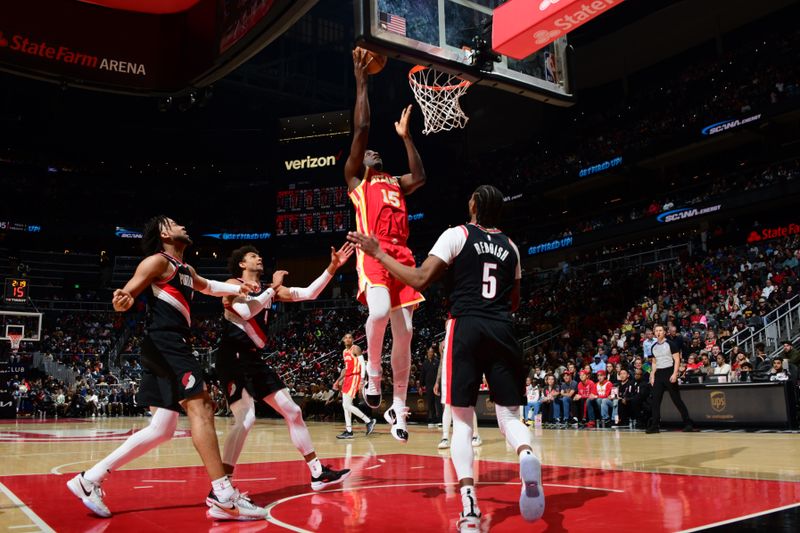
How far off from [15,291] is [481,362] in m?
26.6

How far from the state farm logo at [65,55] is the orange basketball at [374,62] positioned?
80.8 inches

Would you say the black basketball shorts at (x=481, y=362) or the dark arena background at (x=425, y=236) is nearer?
the black basketball shorts at (x=481, y=362)

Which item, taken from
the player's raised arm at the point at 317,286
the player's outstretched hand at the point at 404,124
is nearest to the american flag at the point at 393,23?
the player's outstretched hand at the point at 404,124

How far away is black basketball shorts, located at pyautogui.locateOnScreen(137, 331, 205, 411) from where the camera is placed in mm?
4453

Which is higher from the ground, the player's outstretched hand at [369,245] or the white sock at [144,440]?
the player's outstretched hand at [369,245]

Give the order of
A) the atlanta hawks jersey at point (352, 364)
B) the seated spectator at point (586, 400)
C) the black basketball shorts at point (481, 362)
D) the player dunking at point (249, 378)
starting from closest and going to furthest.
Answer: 1. the black basketball shorts at point (481, 362)
2. the player dunking at point (249, 378)
3. the atlanta hawks jersey at point (352, 364)
4. the seated spectator at point (586, 400)

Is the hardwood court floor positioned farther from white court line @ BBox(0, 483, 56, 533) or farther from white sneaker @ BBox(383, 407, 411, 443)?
white sneaker @ BBox(383, 407, 411, 443)

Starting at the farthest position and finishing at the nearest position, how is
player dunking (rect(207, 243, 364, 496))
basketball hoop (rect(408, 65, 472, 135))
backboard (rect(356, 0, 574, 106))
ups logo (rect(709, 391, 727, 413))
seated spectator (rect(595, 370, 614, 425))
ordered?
seated spectator (rect(595, 370, 614, 425)), ups logo (rect(709, 391, 727, 413)), basketball hoop (rect(408, 65, 472, 135)), backboard (rect(356, 0, 574, 106)), player dunking (rect(207, 243, 364, 496))

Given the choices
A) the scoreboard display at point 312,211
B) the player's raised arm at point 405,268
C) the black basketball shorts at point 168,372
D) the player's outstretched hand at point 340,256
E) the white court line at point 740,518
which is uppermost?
the scoreboard display at point 312,211

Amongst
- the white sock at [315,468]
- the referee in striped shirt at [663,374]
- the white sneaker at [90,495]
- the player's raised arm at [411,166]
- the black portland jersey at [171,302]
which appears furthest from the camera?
the referee in striped shirt at [663,374]

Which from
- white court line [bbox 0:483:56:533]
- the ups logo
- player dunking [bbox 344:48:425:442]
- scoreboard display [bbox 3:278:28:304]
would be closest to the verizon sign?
player dunking [bbox 344:48:425:442]

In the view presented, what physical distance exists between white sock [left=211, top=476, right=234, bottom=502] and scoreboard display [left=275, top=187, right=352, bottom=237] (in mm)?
28468

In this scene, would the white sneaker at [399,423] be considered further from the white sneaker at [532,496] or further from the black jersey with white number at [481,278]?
the white sneaker at [532,496]

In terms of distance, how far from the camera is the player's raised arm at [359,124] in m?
5.48
